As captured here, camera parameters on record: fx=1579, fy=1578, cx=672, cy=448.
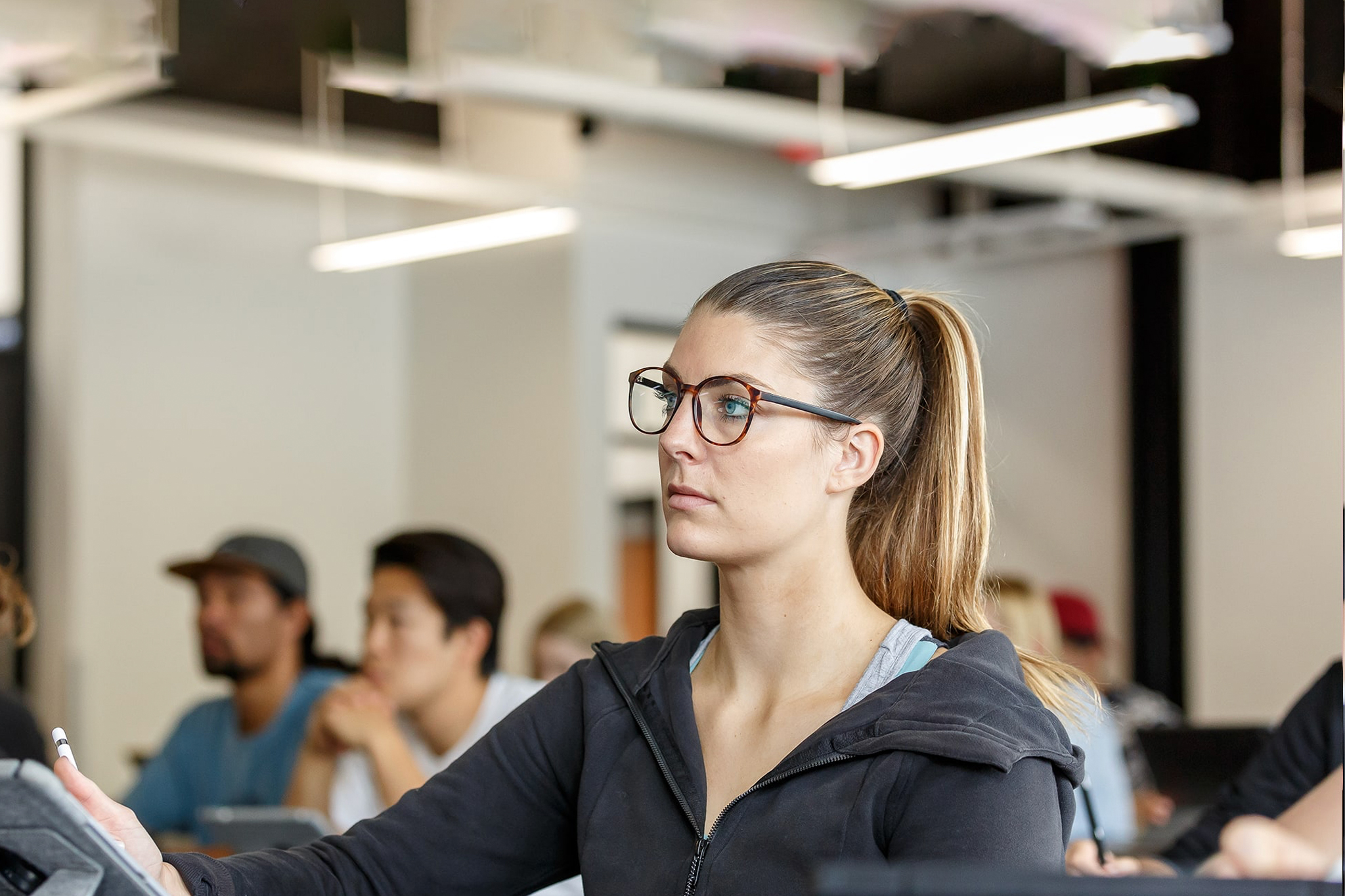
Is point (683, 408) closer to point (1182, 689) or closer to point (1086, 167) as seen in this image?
point (1086, 167)

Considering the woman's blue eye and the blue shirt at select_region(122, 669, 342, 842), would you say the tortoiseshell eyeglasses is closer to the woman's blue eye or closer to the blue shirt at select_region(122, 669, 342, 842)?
the woman's blue eye

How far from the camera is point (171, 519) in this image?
7.09m

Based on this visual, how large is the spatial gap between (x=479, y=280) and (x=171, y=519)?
6.40 ft

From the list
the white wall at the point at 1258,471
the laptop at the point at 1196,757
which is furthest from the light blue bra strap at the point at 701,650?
the white wall at the point at 1258,471

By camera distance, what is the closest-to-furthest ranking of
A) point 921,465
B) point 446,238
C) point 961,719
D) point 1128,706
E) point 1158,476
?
1. point 961,719
2. point 921,465
3. point 446,238
4. point 1128,706
5. point 1158,476

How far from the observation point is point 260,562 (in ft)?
14.1

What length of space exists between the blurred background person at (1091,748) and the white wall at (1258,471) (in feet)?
9.24

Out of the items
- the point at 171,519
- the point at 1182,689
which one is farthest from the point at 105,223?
the point at 1182,689

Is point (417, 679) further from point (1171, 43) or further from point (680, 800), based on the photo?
point (1171, 43)

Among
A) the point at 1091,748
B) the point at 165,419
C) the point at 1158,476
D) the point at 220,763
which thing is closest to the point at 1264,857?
the point at 1091,748

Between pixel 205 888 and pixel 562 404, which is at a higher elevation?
pixel 562 404

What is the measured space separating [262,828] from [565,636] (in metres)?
1.69

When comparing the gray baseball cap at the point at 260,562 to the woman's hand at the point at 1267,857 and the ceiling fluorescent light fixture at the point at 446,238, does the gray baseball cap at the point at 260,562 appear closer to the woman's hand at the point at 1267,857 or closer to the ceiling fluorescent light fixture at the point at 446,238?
the ceiling fluorescent light fixture at the point at 446,238

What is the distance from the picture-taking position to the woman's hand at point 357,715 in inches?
132
